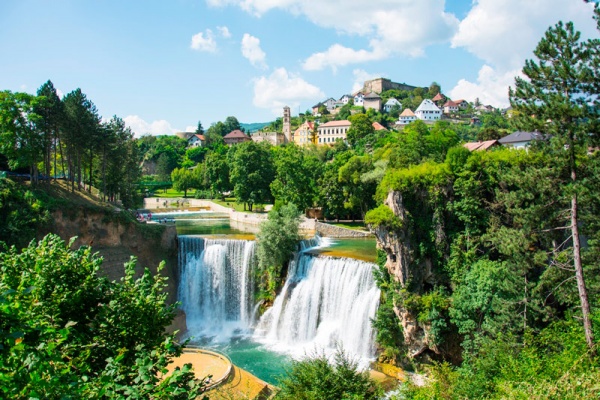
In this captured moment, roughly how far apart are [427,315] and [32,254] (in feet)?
53.5

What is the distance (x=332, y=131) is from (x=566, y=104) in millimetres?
83806

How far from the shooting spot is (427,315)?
784 inches

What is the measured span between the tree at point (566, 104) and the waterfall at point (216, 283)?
63.6 feet

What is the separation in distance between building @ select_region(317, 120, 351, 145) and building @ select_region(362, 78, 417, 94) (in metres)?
50.3

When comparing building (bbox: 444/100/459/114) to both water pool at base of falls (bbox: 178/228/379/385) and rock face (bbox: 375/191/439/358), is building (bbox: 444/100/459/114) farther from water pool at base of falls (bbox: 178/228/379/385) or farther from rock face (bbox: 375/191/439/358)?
rock face (bbox: 375/191/439/358)

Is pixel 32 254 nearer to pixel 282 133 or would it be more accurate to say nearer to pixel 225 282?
Result: pixel 225 282

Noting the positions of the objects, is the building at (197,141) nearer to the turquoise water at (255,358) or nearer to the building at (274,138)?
the building at (274,138)

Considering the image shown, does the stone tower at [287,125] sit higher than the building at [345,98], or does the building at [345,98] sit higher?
the building at [345,98]

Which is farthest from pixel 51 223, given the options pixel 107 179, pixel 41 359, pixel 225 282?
pixel 41 359

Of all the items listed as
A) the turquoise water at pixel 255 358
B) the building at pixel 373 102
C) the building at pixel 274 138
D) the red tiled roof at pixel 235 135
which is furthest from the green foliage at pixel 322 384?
the building at pixel 373 102

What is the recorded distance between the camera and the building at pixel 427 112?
114m

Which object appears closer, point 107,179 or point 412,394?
point 412,394

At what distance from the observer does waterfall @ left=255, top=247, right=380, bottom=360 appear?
898 inches

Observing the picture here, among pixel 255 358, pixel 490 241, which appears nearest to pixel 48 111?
pixel 255 358
